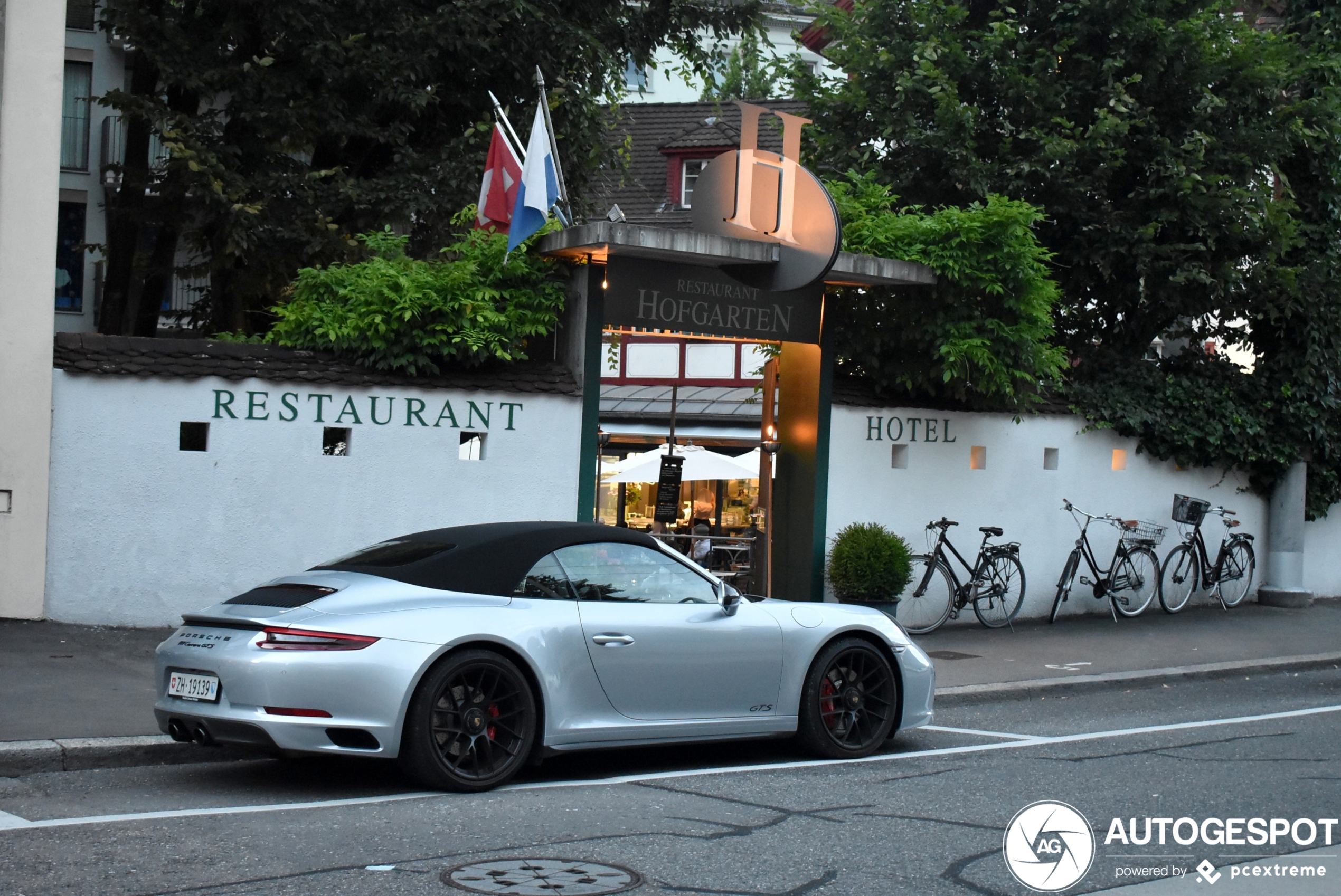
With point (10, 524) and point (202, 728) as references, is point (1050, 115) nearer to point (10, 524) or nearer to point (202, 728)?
point (10, 524)

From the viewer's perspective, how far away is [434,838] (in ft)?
20.3

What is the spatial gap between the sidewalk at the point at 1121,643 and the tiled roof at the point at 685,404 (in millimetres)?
10462

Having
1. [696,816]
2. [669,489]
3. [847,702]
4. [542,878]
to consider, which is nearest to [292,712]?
[542,878]

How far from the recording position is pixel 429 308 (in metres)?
12.7

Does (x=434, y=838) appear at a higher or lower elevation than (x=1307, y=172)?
lower

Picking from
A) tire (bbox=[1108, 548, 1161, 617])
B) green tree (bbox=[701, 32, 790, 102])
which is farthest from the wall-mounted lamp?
green tree (bbox=[701, 32, 790, 102])

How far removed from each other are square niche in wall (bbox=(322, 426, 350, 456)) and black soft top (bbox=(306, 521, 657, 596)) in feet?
14.6

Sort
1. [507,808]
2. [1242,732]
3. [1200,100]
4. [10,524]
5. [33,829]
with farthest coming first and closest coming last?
[1200,100], [10,524], [1242,732], [507,808], [33,829]

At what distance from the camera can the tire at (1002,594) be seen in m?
15.4

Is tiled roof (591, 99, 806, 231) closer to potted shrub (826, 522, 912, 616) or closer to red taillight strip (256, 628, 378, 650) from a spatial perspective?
potted shrub (826, 522, 912, 616)

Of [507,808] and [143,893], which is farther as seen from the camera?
[507,808]

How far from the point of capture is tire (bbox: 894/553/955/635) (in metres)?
14.9

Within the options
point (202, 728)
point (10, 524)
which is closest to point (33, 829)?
point (202, 728)

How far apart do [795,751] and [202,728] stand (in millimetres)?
3572
